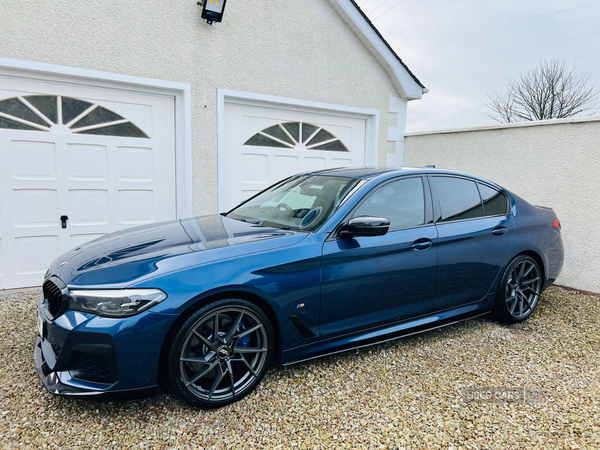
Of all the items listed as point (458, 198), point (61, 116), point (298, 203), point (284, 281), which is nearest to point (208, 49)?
point (61, 116)

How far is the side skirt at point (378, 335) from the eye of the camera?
9.46 ft

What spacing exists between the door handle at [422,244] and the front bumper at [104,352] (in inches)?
73.5

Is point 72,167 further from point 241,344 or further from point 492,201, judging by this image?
point 492,201

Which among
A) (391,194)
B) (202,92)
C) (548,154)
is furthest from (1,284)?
(548,154)

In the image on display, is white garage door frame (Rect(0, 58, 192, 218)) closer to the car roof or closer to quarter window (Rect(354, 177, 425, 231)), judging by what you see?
the car roof

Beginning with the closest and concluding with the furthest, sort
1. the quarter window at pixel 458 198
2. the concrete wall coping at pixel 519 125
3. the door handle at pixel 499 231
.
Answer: the quarter window at pixel 458 198 → the door handle at pixel 499 231 → the concrete wall coping at pixel 519 125

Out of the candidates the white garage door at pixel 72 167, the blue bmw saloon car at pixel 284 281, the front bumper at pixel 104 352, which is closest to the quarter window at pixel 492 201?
the blue bmw saloon car at pixel 284 281

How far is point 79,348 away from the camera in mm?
2273

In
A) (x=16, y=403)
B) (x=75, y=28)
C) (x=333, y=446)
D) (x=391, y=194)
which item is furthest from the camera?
(x=75, y=28)

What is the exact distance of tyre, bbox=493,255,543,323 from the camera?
3893mm

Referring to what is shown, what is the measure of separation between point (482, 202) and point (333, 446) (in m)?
2.59

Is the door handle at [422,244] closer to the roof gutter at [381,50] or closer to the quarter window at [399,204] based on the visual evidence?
the quarter window at [399,204]

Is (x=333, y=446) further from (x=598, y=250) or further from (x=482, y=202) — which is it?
(x=598, y=250)

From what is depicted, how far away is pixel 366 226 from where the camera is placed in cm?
285
